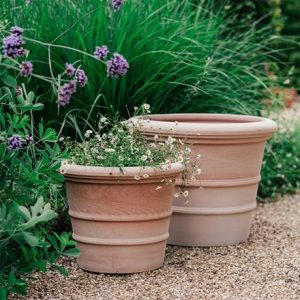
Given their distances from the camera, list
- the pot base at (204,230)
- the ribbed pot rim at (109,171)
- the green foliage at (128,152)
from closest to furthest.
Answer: the ribbed pot rim at (109,171) < the green foliage at (128,152) < the pot base at (204,230)

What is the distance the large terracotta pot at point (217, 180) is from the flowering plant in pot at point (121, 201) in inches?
10.9

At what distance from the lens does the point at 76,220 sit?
154 inches

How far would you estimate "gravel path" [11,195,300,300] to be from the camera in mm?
3604

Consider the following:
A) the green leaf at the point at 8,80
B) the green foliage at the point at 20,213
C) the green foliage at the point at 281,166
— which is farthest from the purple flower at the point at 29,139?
the green foliage at the point at 281,166

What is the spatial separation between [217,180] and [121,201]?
734 millimetres

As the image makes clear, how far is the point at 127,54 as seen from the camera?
4.72 m

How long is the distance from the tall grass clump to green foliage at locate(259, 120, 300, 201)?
3.01 ft

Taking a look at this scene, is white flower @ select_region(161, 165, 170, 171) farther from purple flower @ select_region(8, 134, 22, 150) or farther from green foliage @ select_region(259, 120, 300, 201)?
green foliage @ select_region(259, 120, 300, 201)

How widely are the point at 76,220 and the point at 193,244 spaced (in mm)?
798

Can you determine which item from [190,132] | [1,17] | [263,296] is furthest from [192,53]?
[263,296]

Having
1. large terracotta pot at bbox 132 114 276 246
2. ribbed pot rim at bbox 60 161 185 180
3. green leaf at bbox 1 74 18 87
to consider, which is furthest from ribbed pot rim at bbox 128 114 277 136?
green leaf at bbox 1 74 18 87

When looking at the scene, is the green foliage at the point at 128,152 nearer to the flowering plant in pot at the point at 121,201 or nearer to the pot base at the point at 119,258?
the flowering plant in pot at the point at 121,201

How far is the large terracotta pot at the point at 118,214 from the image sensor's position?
3.75 m

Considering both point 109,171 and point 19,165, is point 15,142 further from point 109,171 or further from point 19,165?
point 109,171
